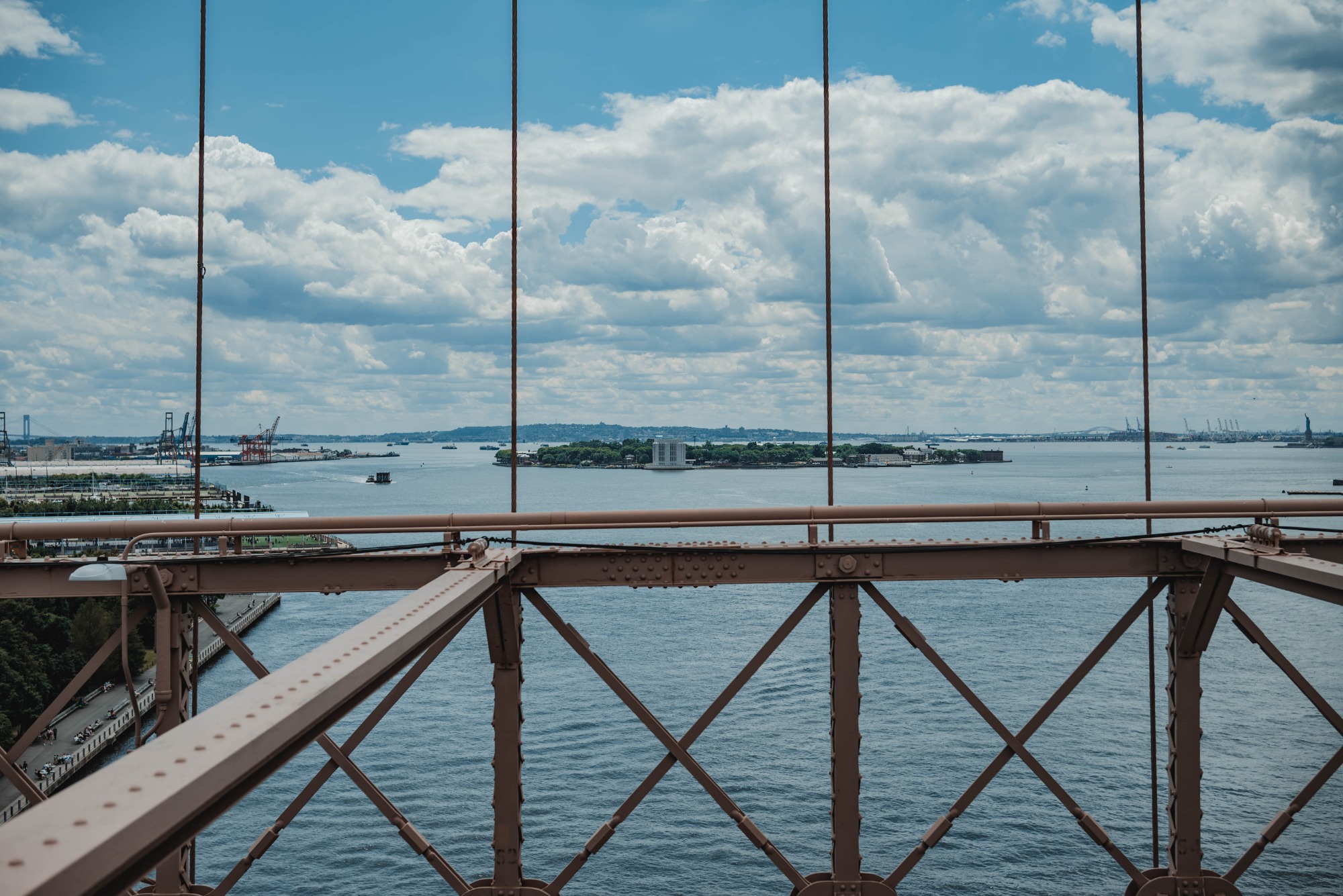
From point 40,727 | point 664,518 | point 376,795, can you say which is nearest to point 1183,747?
point 664,518

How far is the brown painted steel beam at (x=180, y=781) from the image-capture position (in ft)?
6.93

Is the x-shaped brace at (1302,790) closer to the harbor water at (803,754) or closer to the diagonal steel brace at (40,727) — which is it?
the diagonal steel brace at (40,727)

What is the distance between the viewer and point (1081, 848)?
115 ft

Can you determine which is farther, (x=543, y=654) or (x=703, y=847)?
(x=543, y=654)

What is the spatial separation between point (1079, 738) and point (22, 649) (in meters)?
47.8

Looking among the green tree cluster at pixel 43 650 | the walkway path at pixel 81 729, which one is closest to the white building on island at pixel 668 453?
the walkway path at pixel 81 729

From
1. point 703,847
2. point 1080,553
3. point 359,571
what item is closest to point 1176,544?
point 1080,553

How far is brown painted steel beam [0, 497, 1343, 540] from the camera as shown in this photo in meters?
7.09

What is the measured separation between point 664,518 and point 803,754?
36.9 meters

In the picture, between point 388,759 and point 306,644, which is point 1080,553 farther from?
point 306,644

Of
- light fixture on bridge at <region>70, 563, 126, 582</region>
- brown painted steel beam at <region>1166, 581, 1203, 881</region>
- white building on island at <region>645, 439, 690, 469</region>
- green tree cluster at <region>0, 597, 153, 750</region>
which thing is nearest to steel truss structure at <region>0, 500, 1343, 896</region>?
brown painted steel beam at <region>1166, 581, 1203, 881</region>

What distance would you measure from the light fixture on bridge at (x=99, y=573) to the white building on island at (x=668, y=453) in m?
117

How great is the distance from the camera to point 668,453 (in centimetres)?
13088

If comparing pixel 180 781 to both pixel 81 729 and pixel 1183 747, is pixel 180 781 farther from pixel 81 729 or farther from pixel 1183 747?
pixel 81 729
